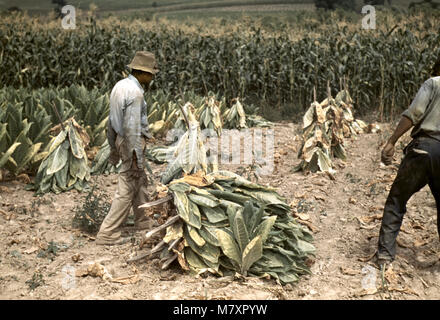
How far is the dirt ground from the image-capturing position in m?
3.34

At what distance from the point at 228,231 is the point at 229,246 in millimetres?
153

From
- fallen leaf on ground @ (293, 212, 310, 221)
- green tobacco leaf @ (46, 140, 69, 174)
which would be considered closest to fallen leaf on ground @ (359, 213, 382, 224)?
fallen leaf on ground @ (293, 212, 310, 221)

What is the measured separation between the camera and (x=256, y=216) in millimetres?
3564

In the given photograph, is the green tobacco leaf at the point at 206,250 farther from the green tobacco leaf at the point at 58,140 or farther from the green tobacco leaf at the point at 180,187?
the green tobacco leaf at the point at 58,140

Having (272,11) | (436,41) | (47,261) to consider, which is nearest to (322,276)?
(47,261)

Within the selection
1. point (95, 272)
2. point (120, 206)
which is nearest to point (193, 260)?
point (95, 272)

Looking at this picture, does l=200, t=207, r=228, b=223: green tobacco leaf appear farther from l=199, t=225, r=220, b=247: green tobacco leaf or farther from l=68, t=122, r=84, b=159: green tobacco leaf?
l=68, t=122, r=84, b=159: green tobacco leaf

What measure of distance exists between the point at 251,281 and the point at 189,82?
7.96 metres

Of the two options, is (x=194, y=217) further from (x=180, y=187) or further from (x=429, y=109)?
(x=429, y=109)

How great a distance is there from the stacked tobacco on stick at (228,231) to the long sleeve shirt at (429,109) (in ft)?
3.88

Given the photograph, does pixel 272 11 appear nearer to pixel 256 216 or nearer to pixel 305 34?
pixel 305 34

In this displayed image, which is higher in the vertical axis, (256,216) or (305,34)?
(305,34)

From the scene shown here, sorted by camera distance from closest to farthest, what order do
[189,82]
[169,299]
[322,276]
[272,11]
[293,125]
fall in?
[169,299] → [322,276] → [293,125] → [189,82] → [272,11]

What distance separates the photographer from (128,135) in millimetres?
3914
